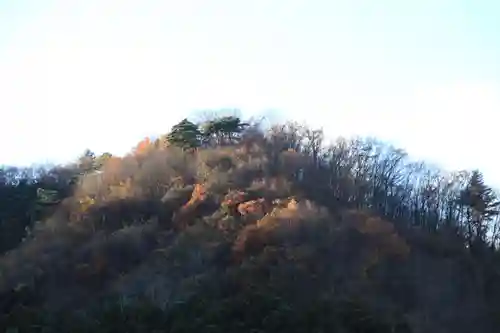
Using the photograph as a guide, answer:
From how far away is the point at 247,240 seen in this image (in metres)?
30.3

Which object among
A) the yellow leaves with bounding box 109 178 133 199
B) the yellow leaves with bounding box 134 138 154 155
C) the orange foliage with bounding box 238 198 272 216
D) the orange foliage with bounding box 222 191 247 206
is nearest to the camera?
the orange foliage with bounding box 238 198 272 216

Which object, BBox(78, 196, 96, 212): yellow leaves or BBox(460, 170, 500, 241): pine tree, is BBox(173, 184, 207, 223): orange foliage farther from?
BBox(460, 170, 500, 241): pine tree

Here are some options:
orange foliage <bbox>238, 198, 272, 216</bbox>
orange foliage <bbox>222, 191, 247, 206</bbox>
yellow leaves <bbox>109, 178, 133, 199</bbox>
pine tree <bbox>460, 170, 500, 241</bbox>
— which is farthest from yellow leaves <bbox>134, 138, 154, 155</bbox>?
pine tree <bbox>460, 170, 500, 241</bbox>

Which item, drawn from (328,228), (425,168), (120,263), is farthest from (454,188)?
(120,263)

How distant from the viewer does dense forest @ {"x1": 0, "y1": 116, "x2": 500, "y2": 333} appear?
26453 mm

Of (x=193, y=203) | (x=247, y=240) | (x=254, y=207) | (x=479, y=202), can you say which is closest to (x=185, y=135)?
(x=193, y=203)

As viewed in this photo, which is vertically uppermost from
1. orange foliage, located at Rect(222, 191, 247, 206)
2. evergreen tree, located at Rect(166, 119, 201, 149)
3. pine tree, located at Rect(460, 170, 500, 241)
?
evergreen tree, located at Rect(166, 119, 201, 149)

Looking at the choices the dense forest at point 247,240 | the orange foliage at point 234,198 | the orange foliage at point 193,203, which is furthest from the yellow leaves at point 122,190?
the orange foliage at point 234,198

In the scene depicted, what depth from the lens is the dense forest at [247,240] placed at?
26453 millimetres

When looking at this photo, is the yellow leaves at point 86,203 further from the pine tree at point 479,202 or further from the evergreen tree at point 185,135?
the pine tree at point 479,202

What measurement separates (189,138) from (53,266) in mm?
14768

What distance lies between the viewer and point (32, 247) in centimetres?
3291

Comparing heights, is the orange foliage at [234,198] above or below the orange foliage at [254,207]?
above

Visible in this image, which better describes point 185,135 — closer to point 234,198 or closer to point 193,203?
point 193,203
